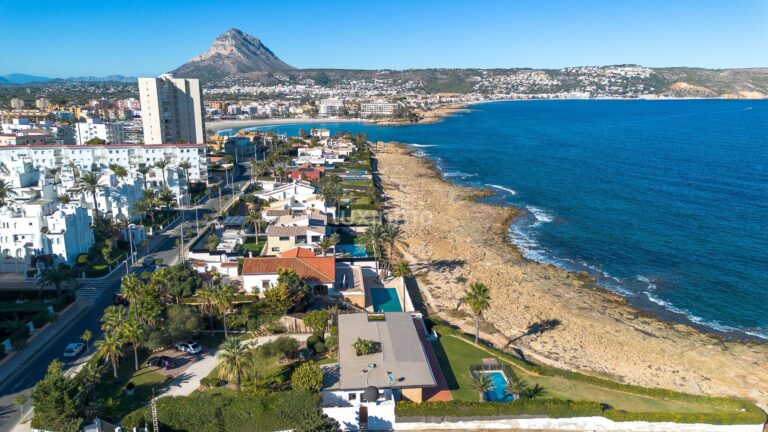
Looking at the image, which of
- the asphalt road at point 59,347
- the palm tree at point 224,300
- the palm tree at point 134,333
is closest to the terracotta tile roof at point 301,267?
the palm tree at point 224,300

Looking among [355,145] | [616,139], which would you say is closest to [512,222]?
[355,145]

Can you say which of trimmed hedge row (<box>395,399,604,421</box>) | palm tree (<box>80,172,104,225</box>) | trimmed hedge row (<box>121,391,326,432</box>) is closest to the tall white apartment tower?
palm tree (<box>80,172,104,225</box>)

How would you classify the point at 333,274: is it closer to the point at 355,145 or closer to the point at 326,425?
the point at 326,425

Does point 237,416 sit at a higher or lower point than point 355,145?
lower

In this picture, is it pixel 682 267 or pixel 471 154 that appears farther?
pixel 471 154

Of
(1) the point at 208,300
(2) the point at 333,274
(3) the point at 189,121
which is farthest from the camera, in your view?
(3) the point at 189,121

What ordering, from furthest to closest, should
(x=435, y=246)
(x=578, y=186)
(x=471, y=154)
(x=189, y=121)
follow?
1. (x=471, y=154)
2. (x=189, y=121)
3. (x=578, y=186)
4. (x=435, y=246)

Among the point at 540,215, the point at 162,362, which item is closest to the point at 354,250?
the point at 162,362

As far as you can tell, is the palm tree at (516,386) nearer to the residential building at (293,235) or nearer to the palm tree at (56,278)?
the residential building at (293,235)
